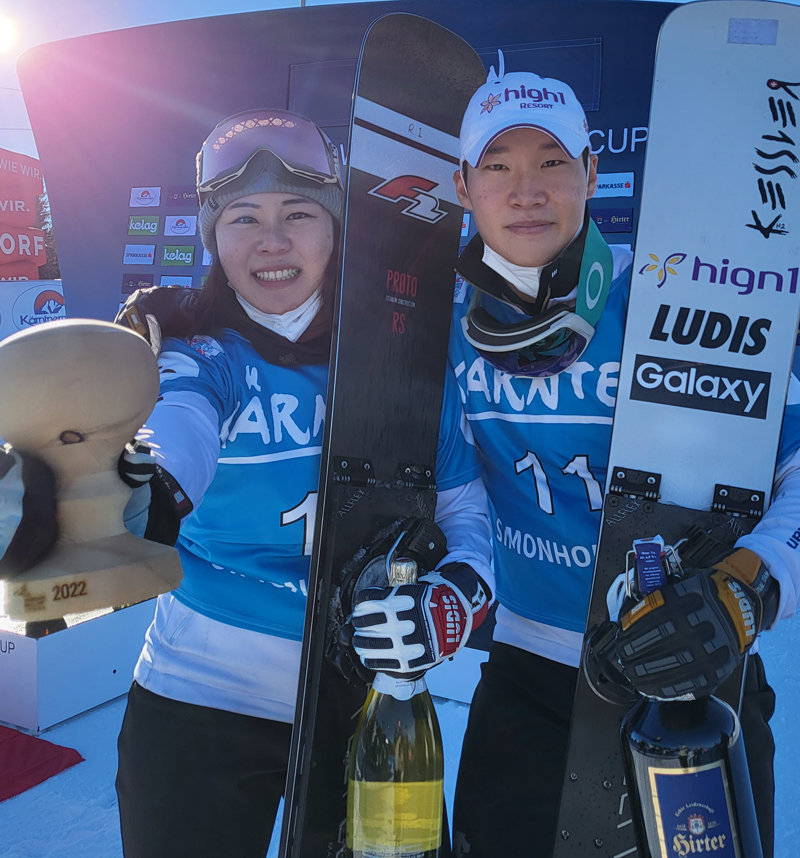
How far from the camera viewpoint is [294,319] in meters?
1.47

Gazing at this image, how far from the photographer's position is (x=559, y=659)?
1.45m

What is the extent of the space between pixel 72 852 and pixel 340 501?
1813 millimetres

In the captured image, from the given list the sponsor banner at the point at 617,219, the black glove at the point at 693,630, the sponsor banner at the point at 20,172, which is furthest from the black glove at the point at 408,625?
the sponsor banner at the point at 20,172

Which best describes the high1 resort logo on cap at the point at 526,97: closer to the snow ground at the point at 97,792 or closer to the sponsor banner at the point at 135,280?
the snow ground at the point at 97,792

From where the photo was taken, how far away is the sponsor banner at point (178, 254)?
4602 mm

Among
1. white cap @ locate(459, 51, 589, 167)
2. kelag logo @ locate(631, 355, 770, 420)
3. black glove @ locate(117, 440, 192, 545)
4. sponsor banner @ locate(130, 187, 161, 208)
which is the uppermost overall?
sponsor banner @ locate(130, 187, 161, 208)

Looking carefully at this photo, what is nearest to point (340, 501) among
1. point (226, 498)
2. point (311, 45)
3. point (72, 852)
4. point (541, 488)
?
point (226, 498)

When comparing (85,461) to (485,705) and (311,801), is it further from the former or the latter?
(485,705)

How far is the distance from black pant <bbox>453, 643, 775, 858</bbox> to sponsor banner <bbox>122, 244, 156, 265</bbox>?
397 centimetres

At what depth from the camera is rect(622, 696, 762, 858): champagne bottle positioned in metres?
0.98

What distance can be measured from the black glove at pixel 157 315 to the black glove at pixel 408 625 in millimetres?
631

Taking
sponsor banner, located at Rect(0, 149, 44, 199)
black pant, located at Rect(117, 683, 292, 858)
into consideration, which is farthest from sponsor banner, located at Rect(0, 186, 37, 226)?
black pant, located at Rect(117, 683, 292, 858)

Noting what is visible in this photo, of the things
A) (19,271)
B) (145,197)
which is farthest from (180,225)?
(19,271)

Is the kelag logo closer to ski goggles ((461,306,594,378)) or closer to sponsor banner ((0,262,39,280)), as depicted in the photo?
ski goggles ((461,306,594,378))
